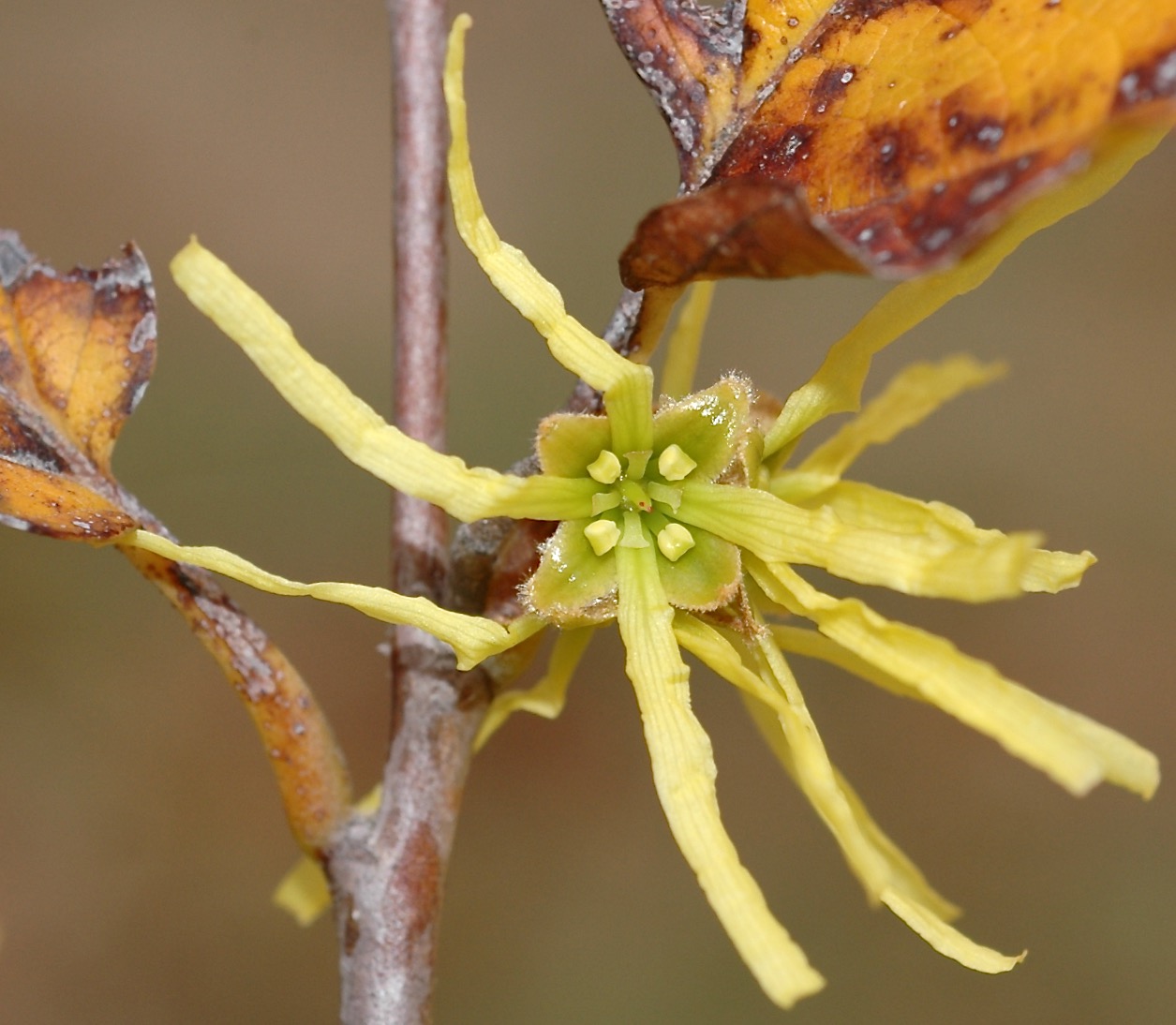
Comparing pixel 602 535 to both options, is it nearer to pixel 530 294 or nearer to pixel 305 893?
pixel 530 294

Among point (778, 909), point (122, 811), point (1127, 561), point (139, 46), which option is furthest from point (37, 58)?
point (1127, 561)

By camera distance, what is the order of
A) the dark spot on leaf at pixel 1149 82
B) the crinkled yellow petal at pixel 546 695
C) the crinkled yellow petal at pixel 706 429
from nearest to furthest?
the dark spot on leaf at pixel 1149 82 < the crinkled yellow petal at pixel 706 429 < the crinkled yellow petal at pixel 546 695

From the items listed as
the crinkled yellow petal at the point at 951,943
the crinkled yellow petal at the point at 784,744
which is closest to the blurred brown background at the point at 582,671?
Answer: the crinkled yellow petal at the point at 784,744

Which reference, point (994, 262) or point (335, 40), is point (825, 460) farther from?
point (335, 40)

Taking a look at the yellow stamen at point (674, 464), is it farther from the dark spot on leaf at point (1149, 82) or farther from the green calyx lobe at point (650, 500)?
the dark spot on leaf at point (1149, 82)

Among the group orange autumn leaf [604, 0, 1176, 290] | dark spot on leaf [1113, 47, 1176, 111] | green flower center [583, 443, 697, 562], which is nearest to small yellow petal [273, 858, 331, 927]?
green flower center [583, 443, 697, 562]

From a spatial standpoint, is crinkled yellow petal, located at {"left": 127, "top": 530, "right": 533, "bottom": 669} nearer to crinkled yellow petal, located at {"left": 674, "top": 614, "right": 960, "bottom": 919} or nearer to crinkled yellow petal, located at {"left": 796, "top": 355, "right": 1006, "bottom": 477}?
crinkled yellow petal, located at {"left": 674, "top": 614, "right": 960, "bottom": 919}

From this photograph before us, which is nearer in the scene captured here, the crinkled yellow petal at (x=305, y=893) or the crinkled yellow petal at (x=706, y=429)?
the crinkled yellow petal at (x=706, y=429)
